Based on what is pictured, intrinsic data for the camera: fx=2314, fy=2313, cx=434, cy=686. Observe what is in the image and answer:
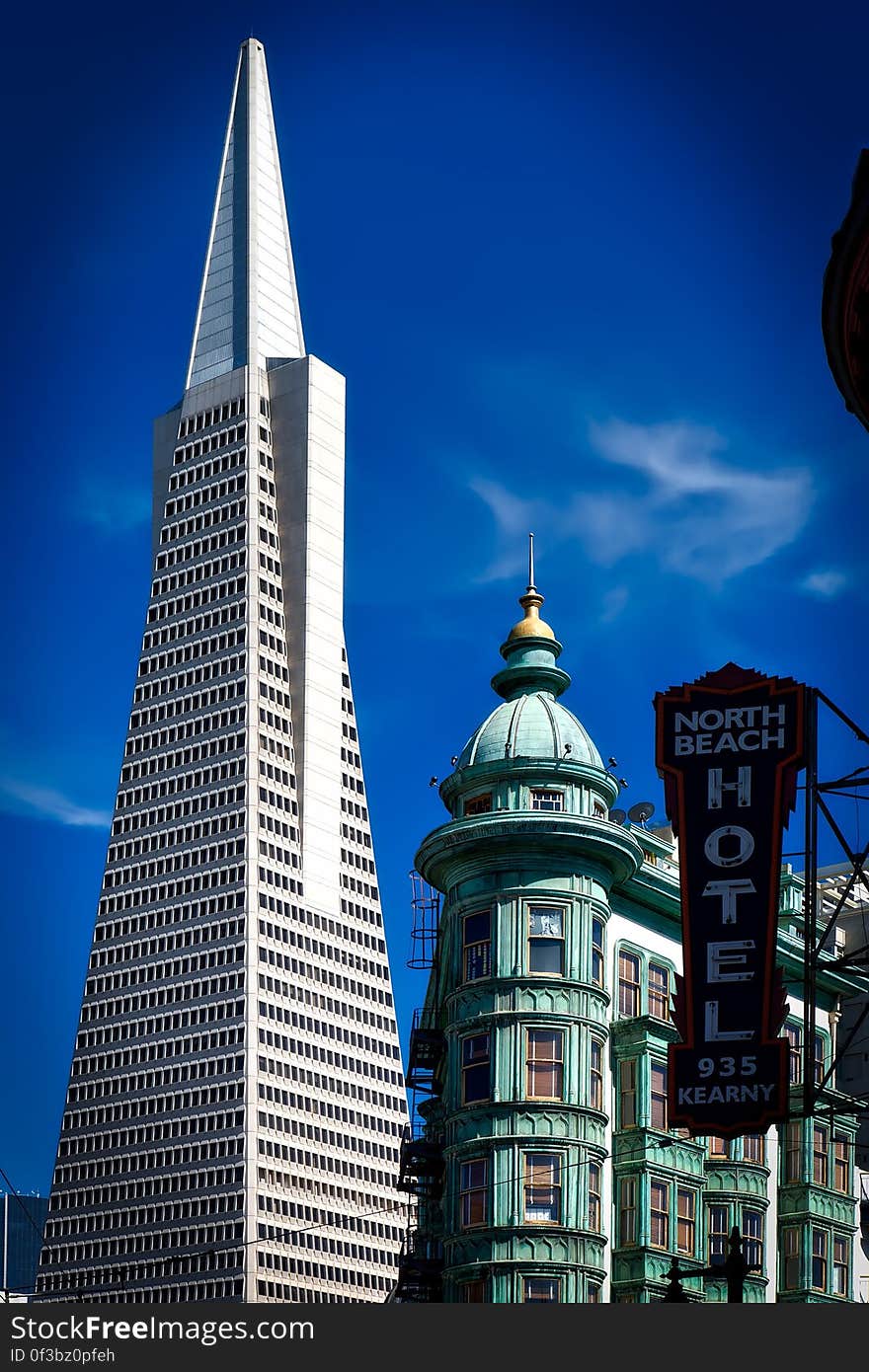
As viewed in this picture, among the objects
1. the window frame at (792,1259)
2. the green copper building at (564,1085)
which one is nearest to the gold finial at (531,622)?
the green copper building at (564,1085)

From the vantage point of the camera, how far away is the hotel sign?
5825 cm

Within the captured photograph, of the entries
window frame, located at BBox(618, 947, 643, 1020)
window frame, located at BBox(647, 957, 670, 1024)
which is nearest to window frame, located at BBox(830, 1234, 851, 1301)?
window frame, located at BBox(647, 957, 670, 1024)

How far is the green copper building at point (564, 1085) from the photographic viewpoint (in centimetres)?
7112

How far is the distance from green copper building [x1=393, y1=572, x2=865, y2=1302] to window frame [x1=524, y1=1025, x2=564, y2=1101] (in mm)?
69

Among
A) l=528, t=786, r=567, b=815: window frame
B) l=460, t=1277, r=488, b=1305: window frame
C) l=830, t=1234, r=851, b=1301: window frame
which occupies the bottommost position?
l=460, t=1277, r=488, b=1305: window frame

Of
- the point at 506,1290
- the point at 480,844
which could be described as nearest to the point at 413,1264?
the point at 506,1290

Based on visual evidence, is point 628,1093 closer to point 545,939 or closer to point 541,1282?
point 545,939

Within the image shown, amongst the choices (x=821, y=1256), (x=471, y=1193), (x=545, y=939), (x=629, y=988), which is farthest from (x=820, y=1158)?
(x=471, y=1193)

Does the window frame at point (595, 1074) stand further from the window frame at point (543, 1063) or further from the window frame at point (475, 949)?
the window frame at point (475, 949)

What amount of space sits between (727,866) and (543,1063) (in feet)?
46.5

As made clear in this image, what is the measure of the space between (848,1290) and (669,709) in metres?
30.0

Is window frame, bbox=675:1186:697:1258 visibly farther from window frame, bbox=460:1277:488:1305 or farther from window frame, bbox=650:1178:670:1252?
window frame, bbox=460:1277:488:1305

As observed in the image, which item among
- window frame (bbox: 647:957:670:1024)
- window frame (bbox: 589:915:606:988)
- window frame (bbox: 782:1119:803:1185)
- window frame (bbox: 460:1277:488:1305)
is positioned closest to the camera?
window frame (bbox: 460:1277:488:1305)

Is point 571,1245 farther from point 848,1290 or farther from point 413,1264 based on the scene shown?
point 848,1290
